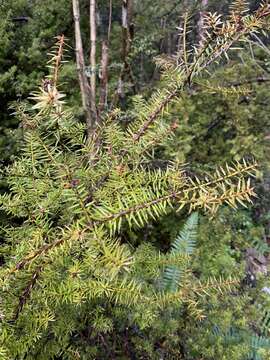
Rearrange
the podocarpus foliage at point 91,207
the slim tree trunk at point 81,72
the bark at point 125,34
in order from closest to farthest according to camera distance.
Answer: the podocarpus foliage at point 91,207 < the slim tree trunk at point 81,72 < the bark at point 125,34

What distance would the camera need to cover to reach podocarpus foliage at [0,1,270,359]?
0.86 m

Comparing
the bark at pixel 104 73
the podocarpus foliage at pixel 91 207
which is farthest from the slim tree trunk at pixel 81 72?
the podocarpus foliage at pixel 91 207

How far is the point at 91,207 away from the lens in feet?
3.08

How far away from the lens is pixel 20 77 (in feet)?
7.13

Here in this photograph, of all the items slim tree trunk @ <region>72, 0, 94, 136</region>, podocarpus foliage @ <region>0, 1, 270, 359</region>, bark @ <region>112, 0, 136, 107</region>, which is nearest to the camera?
podocarpus foliage @ <region>0, 1, 270, 359</region>

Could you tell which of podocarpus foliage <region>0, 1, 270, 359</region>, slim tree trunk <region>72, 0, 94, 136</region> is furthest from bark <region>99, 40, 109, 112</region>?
podocarpus foliage <region>0, 1, 270, 359</region>

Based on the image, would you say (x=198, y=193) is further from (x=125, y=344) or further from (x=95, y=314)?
(x=125, y=344)

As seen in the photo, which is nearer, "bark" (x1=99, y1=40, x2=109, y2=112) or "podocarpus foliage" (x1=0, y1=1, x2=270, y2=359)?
"podocarpus foliage" (x1=0, y1=1, x2=270, y2=359)

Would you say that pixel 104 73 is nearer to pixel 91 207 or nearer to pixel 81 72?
pixel 81 72

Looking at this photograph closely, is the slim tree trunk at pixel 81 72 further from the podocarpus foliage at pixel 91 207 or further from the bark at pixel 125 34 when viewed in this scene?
the podocarpus foliage at pixel 91 207

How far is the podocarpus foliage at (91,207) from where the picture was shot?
0.86 metres

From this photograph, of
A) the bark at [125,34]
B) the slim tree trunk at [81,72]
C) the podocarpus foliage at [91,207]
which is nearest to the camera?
the podocarpus foliage at [91,207]

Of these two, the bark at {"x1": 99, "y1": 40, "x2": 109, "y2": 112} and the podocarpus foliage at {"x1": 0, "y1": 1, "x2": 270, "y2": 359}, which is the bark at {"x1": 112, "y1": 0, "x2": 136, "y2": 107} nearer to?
the bark at {"x1": 99, "y1": 40, "x2": 109, "y2": 112}

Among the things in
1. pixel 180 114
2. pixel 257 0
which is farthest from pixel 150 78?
pixel 257 0
